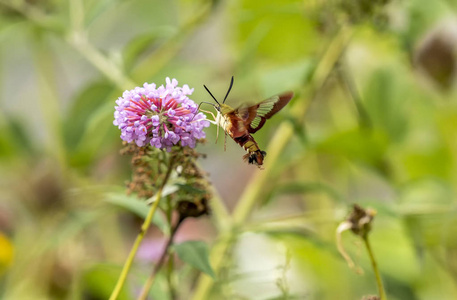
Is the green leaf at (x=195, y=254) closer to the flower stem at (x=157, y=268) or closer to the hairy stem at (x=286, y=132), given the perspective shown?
the flower stem at (x=157, y=268)

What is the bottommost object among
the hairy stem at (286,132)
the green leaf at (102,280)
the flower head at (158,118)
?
the flower head at (158,118)

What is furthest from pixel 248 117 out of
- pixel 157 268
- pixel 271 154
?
pixel 271 154

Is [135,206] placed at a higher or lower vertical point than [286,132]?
lower

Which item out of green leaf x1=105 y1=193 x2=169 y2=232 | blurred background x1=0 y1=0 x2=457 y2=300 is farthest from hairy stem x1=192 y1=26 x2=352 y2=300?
green leaf x1=105 y1=193 x2=169 y2=232

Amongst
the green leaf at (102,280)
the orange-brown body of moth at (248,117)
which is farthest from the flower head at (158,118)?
the green leaf at (102,280)

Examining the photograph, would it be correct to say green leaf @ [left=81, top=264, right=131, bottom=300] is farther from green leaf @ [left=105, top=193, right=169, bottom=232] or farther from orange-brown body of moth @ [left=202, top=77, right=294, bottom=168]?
orange-brown body of moth @ [left=202, top=77, right=294, bottom=168]

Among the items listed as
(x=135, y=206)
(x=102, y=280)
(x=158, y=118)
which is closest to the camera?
(x=158, y=118)

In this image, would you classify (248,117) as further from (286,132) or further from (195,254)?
(286,132)
